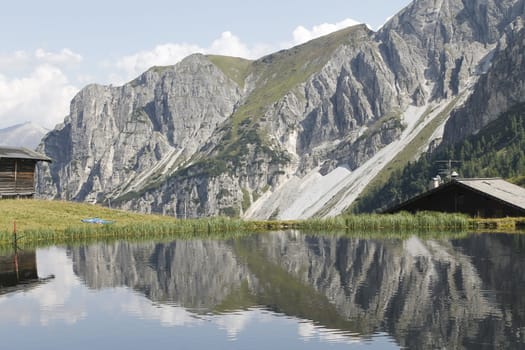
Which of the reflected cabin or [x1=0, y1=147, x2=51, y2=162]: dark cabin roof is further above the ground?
[x1=0, y1=147, x2=51, y2=162]: dark cabin roof

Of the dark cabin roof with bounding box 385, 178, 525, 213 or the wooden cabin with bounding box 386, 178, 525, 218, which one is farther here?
the wooden cabin with bounding box 386, 178, 525, 218

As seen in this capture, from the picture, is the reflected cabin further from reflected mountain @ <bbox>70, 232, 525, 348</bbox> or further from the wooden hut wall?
reflected mountain @ <bbox>70, 232, 525, 348</bbox>

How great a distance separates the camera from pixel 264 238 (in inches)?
2721

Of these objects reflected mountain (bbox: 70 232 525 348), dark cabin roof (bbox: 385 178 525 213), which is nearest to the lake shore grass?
dark cabin roof (bbox: 385 178 525 213)

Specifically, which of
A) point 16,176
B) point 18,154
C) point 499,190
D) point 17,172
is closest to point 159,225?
point 16,176

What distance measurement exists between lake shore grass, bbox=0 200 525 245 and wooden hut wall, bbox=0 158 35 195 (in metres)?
8.57

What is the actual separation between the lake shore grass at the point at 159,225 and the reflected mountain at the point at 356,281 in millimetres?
10919

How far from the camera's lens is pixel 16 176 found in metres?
94.2

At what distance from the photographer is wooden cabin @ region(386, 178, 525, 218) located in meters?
80.9

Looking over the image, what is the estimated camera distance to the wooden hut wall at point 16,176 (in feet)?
303

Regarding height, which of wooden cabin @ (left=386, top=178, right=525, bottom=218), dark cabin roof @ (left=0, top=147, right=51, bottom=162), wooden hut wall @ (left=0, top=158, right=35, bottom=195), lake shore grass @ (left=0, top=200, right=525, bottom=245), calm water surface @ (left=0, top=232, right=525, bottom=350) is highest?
dark cabin roof @ (left=0, top=147, right=51, bottom=162)

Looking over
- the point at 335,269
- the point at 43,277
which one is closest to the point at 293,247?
the point at 335,269

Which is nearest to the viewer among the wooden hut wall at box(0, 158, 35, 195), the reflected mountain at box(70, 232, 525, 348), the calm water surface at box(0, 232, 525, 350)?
the calm water surface at box(0, 232, 525, 350)

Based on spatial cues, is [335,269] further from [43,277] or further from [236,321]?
[43,277]
